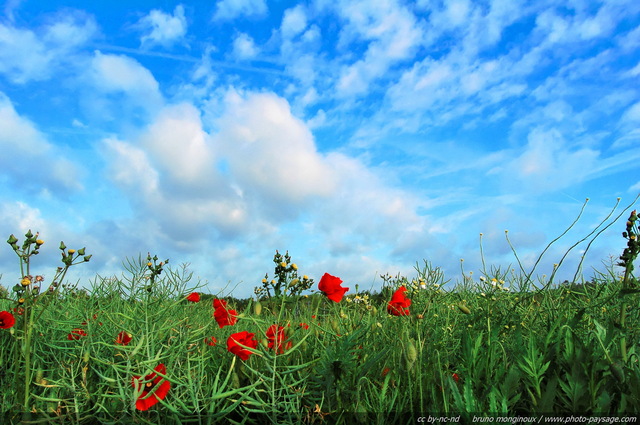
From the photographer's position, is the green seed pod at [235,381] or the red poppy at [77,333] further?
the red poppy at [77,333]

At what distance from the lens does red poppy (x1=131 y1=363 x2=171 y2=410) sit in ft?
7.75

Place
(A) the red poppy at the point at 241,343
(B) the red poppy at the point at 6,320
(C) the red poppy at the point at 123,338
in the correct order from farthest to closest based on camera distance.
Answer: (B) the red poppy at the point at 6,320, (C) the red poppy at the point at 123,338, (A) the red poppy at the point at 241,343

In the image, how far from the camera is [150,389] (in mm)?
2475

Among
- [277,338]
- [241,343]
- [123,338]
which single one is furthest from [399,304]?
[123,338]

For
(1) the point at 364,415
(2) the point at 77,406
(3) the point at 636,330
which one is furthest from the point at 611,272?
(2) the point at 77,406

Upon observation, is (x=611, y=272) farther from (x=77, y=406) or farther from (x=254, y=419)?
(x=77, y=406)

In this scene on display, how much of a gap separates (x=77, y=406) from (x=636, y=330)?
3636 millimetres

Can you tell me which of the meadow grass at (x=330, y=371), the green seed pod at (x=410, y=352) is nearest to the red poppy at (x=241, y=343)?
the meadow grass at (x=330, y=371)

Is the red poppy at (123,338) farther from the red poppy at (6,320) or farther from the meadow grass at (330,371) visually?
the red poppy at (6,320)

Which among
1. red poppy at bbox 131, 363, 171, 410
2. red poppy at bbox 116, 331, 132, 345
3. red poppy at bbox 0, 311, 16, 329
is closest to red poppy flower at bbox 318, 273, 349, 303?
red poppy at bbox 131, 363, 171, 410

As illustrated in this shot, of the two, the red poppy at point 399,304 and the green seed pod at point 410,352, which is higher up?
the red poppy at point 399,304

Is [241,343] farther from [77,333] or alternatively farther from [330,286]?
[77,333]

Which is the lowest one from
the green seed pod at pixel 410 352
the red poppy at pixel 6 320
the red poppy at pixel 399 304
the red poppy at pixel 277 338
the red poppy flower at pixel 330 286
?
the green seed pod at pixel 410 352

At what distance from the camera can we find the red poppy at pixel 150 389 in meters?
2.36
